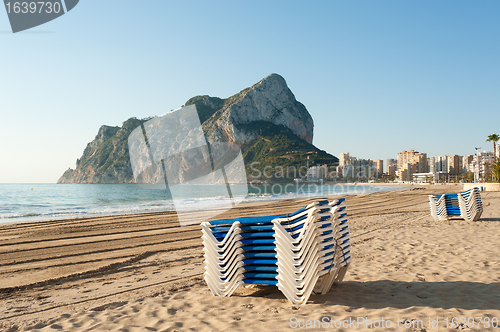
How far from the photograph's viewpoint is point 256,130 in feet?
387

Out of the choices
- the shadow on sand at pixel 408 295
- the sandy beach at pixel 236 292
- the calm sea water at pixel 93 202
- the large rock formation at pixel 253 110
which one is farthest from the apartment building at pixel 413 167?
the shadow on sand at pixel 408 295

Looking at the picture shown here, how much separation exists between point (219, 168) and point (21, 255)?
350 inches

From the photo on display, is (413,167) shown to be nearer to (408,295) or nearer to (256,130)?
(256,130)

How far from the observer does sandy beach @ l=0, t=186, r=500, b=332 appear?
3299 millimetres

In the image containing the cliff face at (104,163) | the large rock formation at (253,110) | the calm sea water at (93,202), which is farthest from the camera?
the cliff face at (104,163)

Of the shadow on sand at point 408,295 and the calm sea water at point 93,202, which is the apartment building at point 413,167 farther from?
the shadow on sand at point 408,295

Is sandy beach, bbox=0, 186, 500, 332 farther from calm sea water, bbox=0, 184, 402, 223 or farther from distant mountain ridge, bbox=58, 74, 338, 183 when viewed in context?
distant mountain ridge, bbox=58, 74, 338, 183

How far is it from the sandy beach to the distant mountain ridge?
90210mm

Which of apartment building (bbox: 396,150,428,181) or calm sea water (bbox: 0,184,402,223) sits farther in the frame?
apartment building (bbox: 396,150,428,181)

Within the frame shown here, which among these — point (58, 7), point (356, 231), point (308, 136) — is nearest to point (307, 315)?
point (58, 7)

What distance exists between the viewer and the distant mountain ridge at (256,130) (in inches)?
4195

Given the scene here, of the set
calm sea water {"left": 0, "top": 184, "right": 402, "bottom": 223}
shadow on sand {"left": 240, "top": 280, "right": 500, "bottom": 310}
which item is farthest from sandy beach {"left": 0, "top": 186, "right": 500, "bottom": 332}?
calm sea water {"left": 0, "top": 184, "right": 402, "bottom": 223}

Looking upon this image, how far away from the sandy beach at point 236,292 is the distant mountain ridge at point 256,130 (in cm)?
9021

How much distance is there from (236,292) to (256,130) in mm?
114648
